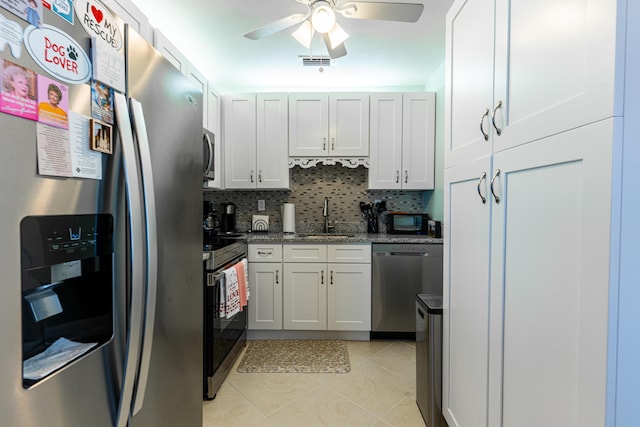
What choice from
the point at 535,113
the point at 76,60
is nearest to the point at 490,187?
the point at 535,113

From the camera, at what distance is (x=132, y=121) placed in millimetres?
822

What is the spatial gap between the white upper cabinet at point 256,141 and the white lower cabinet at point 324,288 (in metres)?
0.80

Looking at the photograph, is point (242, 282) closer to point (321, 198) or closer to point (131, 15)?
point (321, 198)

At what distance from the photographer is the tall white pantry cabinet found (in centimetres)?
60

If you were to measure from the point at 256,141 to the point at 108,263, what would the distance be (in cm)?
258

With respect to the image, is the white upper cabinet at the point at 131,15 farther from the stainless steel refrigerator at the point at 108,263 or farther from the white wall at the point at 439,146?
A: the white wall at the point at 439,146

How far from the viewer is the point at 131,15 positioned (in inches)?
64.1

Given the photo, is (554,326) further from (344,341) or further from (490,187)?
(344,341)

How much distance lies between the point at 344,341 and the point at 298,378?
0.75 metres

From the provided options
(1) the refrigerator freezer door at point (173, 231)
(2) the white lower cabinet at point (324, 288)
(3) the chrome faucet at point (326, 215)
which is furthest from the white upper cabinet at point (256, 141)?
(1) the refrigerator freezer door at point (173, 231)

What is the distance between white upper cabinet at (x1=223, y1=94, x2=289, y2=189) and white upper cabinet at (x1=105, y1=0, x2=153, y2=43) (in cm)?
134

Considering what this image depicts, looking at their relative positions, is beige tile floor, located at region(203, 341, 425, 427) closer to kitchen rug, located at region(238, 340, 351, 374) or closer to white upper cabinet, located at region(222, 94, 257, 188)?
kitchen rug, located at region(238, 340, 351, 374)

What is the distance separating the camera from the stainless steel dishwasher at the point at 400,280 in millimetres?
2816

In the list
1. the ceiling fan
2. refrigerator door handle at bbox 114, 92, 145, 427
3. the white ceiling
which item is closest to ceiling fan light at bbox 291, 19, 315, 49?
the ceiling fan
